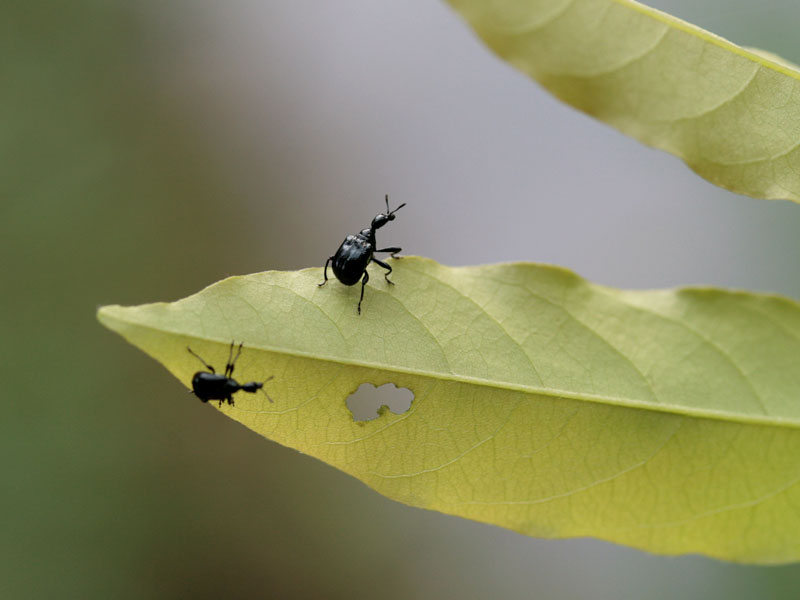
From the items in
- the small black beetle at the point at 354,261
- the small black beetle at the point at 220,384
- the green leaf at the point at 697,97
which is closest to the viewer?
the green leaf at the point at 697,97

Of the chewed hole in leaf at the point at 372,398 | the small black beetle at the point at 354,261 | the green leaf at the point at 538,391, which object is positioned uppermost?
the chewed hole in leaf at the point at 372,398

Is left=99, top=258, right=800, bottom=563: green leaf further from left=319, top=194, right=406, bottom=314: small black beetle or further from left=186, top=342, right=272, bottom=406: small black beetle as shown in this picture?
left=319, top=194, right=406, bottom=314: small black beetle

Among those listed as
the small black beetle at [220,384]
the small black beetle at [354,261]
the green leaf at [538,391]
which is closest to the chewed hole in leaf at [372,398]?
the small black beetle at [354,261]

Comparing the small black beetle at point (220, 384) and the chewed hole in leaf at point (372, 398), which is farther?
the chewed hole in leaf at point (372, 398)

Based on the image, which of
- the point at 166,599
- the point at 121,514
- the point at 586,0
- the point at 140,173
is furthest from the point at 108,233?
the point at 586,0

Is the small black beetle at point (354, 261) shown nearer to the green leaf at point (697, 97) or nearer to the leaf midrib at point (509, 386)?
the leaf midrib at point (509, 386)

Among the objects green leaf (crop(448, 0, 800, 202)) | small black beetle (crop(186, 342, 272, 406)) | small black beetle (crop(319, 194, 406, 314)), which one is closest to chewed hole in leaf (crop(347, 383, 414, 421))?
small black beetle (crop(319, 194, 406, 314))
